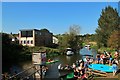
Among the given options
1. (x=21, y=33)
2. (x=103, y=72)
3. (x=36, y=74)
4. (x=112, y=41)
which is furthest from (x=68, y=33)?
(x=36, y=74)

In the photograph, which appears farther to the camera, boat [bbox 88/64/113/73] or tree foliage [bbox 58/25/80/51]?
tree foliage [bbox 58/25/80/51]

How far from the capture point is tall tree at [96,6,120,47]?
6050cm

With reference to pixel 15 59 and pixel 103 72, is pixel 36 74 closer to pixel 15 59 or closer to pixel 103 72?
pixel 103 72

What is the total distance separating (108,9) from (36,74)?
56.8 meters

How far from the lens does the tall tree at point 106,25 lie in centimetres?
6050

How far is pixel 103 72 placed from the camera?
1983cm

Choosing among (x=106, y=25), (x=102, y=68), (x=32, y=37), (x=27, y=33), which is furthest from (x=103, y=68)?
(x=27, y=33)

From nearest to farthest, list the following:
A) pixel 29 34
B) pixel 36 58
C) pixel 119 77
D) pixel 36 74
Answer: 1. pixel 36 58
2. pixel 36 74
3. pixel 119 77
4. pixel 29 34

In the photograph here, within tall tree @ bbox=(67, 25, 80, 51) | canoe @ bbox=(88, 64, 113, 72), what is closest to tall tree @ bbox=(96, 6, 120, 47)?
tall tree @ bbox=(67, 25, 80, 51)

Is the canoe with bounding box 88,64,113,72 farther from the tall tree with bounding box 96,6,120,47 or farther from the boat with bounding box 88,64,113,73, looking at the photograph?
the tall tree with bounding box 96,6,120,47

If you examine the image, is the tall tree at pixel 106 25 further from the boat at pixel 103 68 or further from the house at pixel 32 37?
the boat at pixel 103 68

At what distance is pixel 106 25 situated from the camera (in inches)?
2457

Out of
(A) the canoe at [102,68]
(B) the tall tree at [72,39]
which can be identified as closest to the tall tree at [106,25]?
(B) the tall tree at [72,39]

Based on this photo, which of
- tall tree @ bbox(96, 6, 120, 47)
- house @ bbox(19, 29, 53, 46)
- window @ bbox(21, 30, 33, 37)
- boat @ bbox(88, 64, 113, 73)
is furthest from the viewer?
window @ bbox(21, 30, 33, 37)
